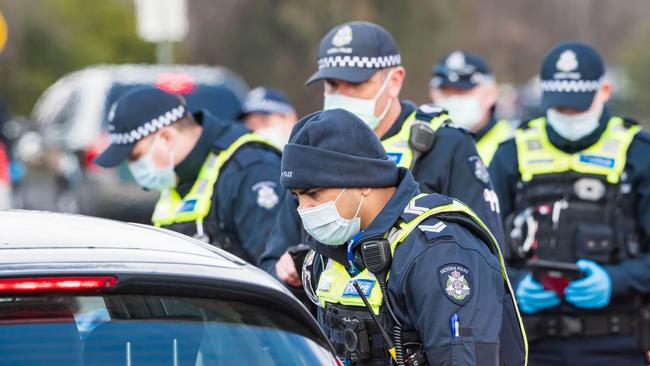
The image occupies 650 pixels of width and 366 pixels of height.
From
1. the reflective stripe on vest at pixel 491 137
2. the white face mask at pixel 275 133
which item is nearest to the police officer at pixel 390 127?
the reflective stripe on vest at pixel 491 137

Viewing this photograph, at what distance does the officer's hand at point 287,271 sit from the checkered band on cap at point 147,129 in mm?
1315

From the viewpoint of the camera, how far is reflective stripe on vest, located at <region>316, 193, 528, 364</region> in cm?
387

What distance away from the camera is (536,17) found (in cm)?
5850

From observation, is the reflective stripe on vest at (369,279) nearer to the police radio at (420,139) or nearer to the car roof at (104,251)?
the car roof at (104,251)

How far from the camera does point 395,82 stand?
5270 mm

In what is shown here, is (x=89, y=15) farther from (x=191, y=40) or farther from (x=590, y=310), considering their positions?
(x=590, y=310)

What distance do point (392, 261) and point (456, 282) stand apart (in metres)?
0.21

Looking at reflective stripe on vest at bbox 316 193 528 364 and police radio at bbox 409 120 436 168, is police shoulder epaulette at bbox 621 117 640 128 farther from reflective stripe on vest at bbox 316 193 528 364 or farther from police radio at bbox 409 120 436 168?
reflective stripe on vest at bbox 316 193 528 364

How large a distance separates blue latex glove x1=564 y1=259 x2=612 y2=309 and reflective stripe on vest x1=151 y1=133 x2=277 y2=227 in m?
1.38

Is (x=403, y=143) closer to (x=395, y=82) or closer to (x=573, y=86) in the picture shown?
(x=395, y=82)

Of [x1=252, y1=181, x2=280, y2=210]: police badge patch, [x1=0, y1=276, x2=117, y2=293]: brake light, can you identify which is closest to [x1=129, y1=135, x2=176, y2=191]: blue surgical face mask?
[x1=252, y1=181, x2=280, y2=210]: police badge patch

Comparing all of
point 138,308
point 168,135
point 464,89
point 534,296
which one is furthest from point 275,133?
point 138,308

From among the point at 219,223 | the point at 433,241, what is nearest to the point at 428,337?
the point at 433,241

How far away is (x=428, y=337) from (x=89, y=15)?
2880cm
